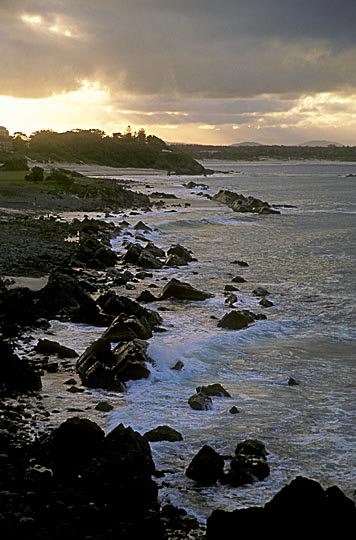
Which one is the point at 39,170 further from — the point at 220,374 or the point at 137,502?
the point at 137,502

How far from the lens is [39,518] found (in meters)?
7.83

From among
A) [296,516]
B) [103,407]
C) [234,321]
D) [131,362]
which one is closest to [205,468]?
[296,516]

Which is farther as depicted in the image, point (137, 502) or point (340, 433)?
point (340, 433)

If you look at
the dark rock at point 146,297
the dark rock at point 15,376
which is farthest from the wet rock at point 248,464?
the dark rock at point 146,297

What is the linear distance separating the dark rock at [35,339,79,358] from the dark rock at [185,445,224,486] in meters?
5.89

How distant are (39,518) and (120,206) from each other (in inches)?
2214

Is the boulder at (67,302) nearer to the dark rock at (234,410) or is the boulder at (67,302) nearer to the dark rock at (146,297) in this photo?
the dark rock at (146,297)

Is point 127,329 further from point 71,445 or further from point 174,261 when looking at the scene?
point 174,261

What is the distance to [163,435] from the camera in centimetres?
1064

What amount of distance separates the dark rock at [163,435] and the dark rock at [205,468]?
47.0 inches

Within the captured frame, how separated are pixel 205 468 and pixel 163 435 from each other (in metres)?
1.45

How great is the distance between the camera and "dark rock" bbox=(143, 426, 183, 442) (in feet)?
34.8

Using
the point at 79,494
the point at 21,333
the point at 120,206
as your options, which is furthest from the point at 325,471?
the point at 120,206

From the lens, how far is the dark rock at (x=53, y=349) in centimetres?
1475
